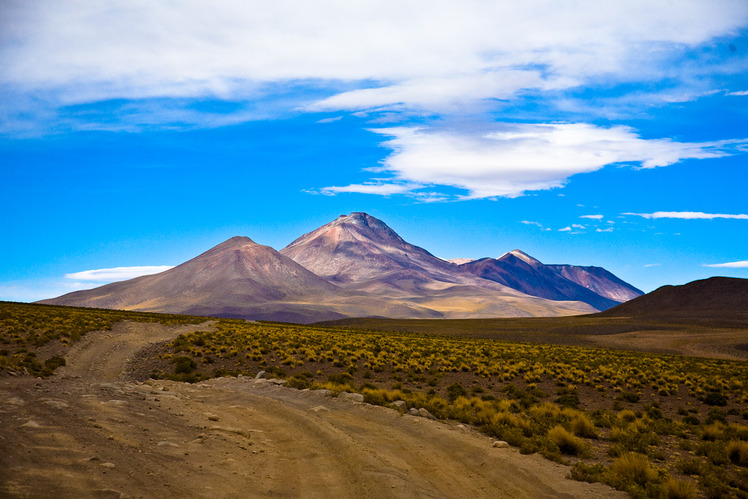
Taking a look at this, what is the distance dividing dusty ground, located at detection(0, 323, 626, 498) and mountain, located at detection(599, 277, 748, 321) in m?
160

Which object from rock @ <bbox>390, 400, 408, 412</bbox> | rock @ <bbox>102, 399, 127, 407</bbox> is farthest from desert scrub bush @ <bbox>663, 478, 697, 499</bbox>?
rock @ <bbox>102, 399, 127, 407</bbox>

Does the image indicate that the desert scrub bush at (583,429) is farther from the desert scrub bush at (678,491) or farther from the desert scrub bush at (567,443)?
the desert scrub bush at (678,491)

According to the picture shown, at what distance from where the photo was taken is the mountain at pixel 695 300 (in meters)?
156

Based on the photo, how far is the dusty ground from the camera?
24.8ft

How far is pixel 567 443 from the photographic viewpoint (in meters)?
12.0

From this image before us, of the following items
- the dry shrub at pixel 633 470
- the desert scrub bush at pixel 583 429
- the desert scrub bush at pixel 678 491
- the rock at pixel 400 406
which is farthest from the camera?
the rock at pixel 400 406

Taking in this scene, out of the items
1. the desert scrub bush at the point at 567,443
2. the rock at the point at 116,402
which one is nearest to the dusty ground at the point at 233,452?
the rock at the point at 116,402

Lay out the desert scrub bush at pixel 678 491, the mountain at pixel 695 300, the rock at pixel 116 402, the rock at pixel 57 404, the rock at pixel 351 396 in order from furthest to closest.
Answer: the mountain at pixel 695 300 < the rock at pixel 351 396 < the rock at pixel 116 402 < the rock at pixel 57 404 < the desert scrub bush at pixel 678 491

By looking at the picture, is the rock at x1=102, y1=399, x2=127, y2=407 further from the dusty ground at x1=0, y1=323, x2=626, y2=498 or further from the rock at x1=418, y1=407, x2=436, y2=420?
the rock at x1=418, y1=407, x2=436, y2=420

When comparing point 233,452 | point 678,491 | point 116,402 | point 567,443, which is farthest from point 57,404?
point 678,491

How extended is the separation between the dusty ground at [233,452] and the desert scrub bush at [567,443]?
4.51 ft

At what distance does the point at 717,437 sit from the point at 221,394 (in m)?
15.8

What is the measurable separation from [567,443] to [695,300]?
187m

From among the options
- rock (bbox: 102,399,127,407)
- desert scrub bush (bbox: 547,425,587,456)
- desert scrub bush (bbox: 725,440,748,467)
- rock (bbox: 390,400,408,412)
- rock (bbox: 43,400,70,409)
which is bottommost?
desert scrub bush (bbox: 725,440,748,467)
